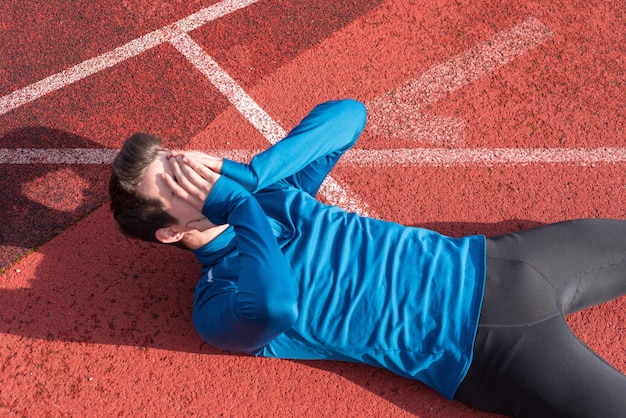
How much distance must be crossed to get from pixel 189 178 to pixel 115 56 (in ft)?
7.95

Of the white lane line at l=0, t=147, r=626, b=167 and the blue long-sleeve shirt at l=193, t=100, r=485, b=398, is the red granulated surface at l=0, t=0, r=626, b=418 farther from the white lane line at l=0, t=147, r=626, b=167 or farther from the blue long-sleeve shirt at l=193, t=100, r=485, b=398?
the blue long-sleeve shirt at l=193, t=100, r=485, b=398

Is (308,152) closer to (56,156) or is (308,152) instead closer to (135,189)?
(135,189)

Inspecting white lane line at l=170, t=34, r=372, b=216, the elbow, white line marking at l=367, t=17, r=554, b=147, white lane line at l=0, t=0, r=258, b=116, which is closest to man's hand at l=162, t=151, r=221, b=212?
the elbow

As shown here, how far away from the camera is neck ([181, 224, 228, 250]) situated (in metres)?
2.98

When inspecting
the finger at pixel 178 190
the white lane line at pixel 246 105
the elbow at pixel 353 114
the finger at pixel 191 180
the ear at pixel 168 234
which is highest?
the elbow at pixel 353 114

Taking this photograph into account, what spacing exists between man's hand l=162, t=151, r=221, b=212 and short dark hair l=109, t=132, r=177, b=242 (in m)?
0.13

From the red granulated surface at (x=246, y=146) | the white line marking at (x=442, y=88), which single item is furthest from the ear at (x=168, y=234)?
the white line marking at (x=442, y=88)

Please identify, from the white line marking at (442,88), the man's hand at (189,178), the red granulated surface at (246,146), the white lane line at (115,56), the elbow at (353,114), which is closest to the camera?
the man's hand at (189,178)

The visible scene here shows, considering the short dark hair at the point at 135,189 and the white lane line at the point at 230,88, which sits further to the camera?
the white lane line at the point at 230,88

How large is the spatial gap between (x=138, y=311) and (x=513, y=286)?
2.32 metres

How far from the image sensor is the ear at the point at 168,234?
288 cm

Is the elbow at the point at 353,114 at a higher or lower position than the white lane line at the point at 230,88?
higher

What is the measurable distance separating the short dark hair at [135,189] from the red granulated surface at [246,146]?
104 cm

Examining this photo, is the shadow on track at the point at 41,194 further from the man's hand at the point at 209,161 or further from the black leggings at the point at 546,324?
the black leggings at the point at 546,324
